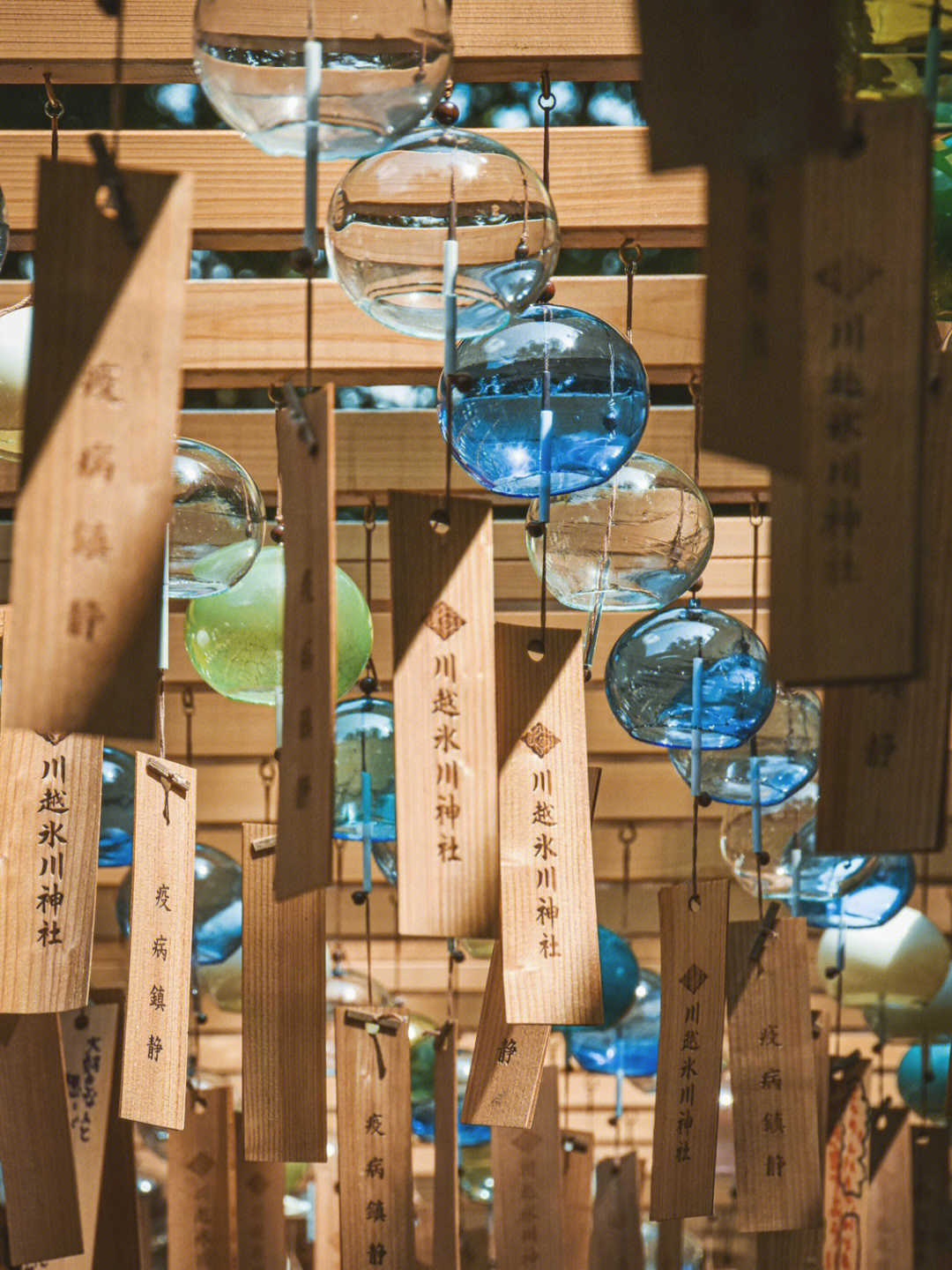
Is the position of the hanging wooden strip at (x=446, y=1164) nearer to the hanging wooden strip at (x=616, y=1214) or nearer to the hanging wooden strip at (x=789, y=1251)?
the hanging wooden strip at (x=789, y=1251)

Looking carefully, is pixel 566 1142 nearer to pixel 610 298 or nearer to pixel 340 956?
pixel 340 956

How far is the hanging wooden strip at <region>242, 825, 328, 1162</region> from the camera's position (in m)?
1.72

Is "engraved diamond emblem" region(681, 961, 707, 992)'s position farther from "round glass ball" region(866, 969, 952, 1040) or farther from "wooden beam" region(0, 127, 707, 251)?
"round glass ball" region(866, 969, 952, 1040)

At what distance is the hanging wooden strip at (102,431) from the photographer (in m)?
0.94

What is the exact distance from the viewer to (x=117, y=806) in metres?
2.34

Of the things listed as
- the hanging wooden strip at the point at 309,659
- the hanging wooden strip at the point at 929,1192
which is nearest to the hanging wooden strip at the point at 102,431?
the hanging wooden strip at the point at 309,659

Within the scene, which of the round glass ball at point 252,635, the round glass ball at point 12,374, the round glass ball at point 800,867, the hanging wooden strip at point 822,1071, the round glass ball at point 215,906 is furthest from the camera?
the round glass ball at point 215,906

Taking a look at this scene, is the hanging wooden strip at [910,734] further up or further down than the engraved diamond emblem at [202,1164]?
further up

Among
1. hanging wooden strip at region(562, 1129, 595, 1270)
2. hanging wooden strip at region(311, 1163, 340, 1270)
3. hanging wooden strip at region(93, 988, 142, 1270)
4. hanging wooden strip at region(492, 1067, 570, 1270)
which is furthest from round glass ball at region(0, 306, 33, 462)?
hanging wooden strip at region(562, 1129, 595, 1270)

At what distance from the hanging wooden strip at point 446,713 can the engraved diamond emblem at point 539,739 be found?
181 mm

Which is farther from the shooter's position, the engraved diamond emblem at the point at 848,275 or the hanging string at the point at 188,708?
the hanging string at the point at 188,708

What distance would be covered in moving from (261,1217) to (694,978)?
1.37 meters

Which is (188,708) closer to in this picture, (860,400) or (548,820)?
(548,820)

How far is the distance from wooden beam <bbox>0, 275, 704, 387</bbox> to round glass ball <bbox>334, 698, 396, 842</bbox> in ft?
1.87
